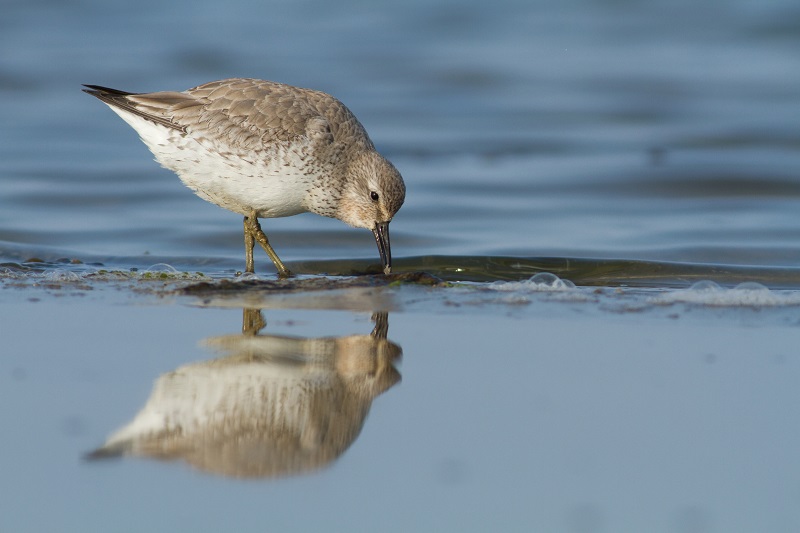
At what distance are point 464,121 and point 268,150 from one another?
→ 658 centimetres

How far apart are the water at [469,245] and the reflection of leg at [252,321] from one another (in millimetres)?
74

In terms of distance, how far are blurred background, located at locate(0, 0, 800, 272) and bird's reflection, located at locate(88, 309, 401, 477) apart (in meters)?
3.40

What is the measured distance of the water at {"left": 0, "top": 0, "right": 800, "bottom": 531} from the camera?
3.39 m

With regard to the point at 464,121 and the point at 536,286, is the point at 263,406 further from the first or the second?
the point at 464,121

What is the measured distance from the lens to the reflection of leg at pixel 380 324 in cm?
509

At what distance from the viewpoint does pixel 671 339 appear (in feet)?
16.4

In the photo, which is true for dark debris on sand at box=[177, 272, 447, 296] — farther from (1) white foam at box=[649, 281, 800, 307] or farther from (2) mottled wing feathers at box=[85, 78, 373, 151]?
(1) white foam at box=[649, 281, 800, 307]

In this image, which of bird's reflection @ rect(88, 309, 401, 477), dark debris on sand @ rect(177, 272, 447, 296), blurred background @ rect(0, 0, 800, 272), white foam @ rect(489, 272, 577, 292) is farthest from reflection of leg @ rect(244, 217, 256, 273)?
bird's reflection @ rect(88, 309, 401, 477)

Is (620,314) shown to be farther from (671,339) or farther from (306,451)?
(306,451)

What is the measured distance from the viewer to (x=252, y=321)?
17.2 feet

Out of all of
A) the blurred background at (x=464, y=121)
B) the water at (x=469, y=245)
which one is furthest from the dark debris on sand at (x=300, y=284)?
the blurred background at (x=464, y=121)

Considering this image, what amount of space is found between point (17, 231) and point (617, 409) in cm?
608

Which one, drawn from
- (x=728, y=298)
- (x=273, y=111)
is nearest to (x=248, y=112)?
(x=273, y=111)

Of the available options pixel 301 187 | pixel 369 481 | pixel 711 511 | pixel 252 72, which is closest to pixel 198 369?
pixel 369 481
